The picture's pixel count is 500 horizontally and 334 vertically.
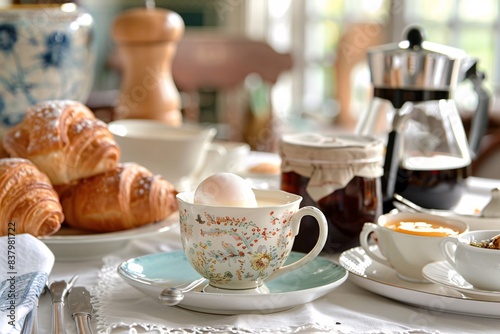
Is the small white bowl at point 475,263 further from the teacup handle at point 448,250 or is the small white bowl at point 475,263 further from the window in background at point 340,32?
the window in background at point 340,32

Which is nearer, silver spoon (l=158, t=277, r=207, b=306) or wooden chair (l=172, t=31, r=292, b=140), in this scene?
silver spoon (l=158, t=277, r=207, b=306)

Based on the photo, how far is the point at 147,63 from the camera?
4.16 feet

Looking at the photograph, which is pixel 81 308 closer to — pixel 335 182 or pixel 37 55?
pixel 335 182

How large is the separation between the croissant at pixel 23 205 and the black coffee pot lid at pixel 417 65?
0.42 m

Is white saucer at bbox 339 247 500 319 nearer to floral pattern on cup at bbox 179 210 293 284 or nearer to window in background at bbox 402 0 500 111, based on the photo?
floral pattern on cup at bbox 179 210 293 284

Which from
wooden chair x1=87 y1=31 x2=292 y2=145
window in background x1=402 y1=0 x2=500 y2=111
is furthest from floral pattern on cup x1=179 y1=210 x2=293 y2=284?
window in background x1=402 y1=0 x2=500 y2=111

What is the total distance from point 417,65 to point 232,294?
0.42 m

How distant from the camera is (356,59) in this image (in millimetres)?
3438

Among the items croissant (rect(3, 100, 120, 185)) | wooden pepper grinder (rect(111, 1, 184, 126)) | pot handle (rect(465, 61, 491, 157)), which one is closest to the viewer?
croissant (rect(3, 100, 120, 185))

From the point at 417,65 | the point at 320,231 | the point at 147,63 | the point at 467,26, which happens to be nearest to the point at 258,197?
the point at 320,231

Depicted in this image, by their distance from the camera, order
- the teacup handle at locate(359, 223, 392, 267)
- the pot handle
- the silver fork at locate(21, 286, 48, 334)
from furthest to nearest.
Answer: the pot handle, the teacup handle at locate(359, 223, 392, 267), the silver fork at locate(21, 286, 48, 334)

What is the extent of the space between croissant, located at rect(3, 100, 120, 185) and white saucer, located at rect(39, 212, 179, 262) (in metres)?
0.07

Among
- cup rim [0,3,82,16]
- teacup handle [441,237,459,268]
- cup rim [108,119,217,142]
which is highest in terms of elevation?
cup rim [0,3,82,16]

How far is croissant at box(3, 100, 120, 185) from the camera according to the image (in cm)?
82
